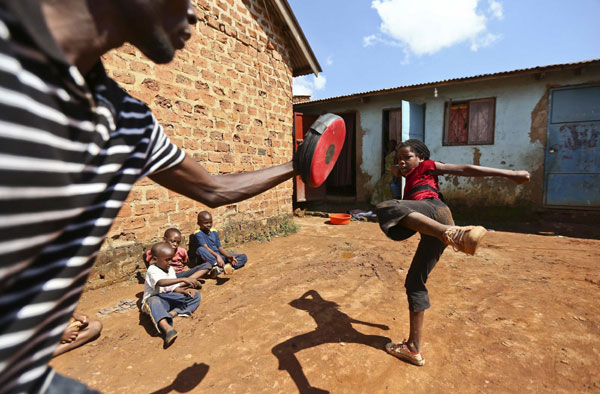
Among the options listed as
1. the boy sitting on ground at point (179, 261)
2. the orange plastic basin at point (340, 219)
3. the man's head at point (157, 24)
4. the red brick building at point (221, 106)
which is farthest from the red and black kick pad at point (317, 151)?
the orange plastic basin at point (340, 219)

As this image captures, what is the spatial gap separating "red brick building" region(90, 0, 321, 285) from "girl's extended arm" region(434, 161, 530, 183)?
3.66 m

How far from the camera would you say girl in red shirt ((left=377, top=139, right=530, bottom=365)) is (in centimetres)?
192

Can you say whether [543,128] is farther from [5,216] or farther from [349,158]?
[5,216]

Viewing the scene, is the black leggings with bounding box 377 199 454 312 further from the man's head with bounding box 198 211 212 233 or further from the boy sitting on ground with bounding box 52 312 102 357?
the man's head with bounding box 198 211 212 233

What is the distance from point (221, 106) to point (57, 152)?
16.4 ft

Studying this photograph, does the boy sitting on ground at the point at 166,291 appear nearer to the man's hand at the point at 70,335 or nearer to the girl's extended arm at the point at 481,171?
the man's hand at the point at 70,335

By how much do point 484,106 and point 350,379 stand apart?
8.69m

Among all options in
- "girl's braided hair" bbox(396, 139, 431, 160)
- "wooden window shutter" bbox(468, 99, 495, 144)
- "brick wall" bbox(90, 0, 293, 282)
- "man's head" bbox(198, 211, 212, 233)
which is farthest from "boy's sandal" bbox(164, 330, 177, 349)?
"wooden window shutter" bbox(468, 99, 495, 144)

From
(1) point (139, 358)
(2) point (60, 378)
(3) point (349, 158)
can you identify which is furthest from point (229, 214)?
(3) point (349, 158)

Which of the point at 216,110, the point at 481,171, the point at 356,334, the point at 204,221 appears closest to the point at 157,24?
the point at 481,171

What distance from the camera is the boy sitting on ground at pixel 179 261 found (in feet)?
12.3

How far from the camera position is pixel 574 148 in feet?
23.8

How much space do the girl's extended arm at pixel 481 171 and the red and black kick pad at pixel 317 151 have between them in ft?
4.41

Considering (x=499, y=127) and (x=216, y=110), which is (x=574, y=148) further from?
(x=216, y=110)
